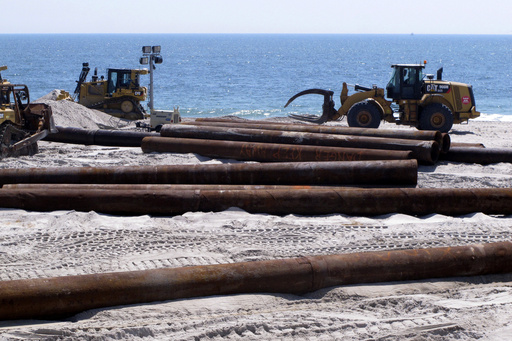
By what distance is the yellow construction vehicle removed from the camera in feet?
60.3

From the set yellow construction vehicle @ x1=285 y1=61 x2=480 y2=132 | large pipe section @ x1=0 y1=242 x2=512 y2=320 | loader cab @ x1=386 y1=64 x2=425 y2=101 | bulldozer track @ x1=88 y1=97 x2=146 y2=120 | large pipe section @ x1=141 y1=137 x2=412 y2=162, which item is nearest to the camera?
large pipe section @ x1=0 y1=242 x2=512 y2=320

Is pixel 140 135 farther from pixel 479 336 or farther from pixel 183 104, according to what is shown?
pixel 183 104

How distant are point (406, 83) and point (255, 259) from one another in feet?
45.7

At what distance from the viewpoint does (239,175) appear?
952cm

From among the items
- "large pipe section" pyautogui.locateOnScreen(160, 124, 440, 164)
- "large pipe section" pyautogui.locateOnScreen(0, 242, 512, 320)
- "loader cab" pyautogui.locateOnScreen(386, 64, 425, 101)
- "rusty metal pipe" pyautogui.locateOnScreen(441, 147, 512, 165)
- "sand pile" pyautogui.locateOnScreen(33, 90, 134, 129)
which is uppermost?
"loader cab" pyautogui.locateOnScreen(386, 64, 425, 101)

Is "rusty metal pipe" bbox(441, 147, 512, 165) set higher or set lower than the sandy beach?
higher

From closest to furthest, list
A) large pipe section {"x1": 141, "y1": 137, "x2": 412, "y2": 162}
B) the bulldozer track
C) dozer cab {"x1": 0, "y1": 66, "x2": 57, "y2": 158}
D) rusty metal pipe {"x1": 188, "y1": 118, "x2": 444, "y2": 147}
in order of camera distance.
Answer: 1. large pipe section {"x1": 141, "y1": 137, "x2": 412, "y2": 162}
2. rusty metal pipe {"x1": 188, "y1": 118, "x2": 444, "y2": 147}
3. dozer cab {"x1": 0, "y1": 66, "x2": 57, "y2": 158}
4. the bulldozer track

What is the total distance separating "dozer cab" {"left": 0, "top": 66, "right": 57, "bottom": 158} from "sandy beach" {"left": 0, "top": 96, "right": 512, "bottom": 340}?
5.53 metres

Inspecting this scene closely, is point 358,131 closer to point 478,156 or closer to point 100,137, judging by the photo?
point 478,156

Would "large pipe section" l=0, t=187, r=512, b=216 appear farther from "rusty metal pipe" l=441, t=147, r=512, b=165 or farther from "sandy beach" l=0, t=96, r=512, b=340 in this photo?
"rusty metal pipe" l=441, t=147, r=512, b=165

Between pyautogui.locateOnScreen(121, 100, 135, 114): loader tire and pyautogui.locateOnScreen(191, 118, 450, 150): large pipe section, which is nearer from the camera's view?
pyautogui.locateOnScreen(191, 118, 450, 150): large pipe section

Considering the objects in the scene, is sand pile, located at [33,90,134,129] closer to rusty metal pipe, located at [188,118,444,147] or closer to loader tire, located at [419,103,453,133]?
rusty metal pipe, located at [188,118,444,147]

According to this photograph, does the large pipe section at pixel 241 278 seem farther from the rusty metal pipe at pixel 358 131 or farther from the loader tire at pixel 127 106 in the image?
the loader tire at pixel 127 106

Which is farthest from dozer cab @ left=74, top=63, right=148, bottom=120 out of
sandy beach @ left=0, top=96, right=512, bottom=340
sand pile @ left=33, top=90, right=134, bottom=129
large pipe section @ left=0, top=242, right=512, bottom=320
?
large pipe section @ left=0, top=242, right=512, bottom=320
